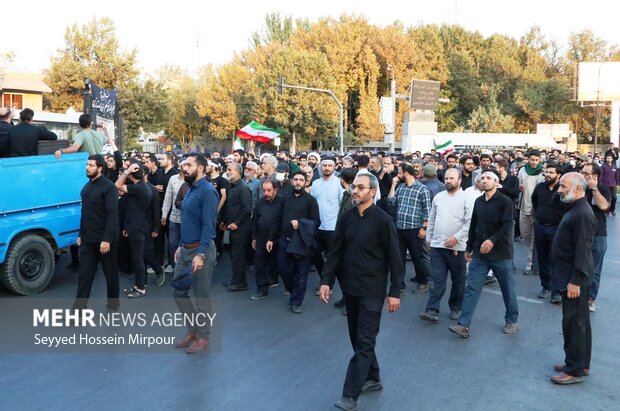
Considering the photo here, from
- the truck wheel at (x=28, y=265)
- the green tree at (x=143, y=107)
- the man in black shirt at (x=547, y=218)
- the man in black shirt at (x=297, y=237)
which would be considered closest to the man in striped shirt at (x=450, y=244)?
the man in black shirt at (x=297, y=237)

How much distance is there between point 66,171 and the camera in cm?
A: 895

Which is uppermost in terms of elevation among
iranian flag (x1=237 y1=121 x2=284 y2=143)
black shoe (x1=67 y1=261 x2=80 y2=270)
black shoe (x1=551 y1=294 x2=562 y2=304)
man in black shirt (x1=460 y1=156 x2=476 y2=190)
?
iranian flag (x1=237 y1=121 x2=284 y2=143)

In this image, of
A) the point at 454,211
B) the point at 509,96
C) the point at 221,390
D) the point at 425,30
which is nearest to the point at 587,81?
the point at 509,96

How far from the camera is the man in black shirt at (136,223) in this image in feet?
26.9

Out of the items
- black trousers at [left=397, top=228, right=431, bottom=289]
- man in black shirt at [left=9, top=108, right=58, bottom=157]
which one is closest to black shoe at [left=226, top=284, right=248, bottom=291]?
black trousers at [left=397, top=228, right=431, bottom=289]

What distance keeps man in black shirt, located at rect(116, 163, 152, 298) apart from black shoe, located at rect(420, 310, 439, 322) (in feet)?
12.4

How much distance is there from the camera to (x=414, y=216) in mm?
8547

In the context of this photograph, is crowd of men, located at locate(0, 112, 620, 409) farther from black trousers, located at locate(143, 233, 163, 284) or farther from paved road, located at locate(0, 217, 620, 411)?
paved road, located at locate(0, 217, 620, 411)

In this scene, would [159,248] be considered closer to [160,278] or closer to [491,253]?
[160,278]

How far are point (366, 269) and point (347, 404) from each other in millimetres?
1061

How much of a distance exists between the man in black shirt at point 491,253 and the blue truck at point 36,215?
18.2ft

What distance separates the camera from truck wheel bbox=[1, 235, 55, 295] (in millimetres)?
7859

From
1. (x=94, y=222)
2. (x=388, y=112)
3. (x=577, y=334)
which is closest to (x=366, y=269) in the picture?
(x=577, y=334)

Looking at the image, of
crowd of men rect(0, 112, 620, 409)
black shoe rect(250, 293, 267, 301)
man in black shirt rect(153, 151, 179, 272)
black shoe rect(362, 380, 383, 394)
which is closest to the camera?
crowd of men rect(0, 112, 620, 409)
